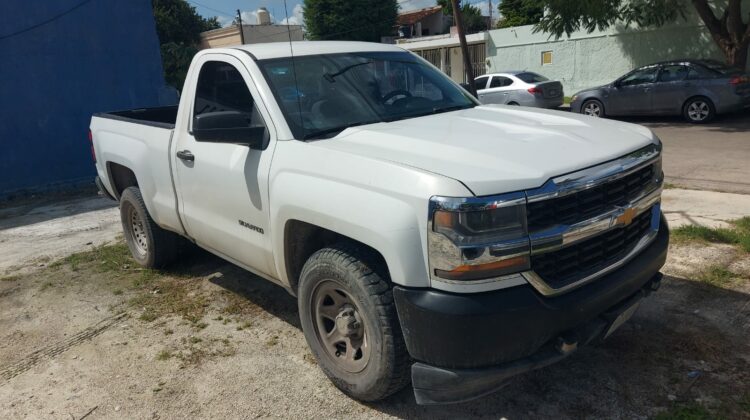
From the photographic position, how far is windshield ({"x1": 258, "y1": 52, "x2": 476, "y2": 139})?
3.53 m

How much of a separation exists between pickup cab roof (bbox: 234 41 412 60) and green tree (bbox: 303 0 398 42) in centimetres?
3985

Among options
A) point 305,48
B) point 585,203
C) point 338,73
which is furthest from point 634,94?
point 585,203

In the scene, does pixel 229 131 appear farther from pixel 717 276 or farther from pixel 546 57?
pixel 546 57

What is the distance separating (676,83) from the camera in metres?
14.2

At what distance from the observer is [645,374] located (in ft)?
10.7

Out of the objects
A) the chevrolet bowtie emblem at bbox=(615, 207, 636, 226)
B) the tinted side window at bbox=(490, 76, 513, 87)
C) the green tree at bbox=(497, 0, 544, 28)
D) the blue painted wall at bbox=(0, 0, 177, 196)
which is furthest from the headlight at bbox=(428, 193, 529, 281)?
the green tree at bbox=(497, 0, 544, 28)

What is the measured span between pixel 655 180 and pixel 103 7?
11412mm

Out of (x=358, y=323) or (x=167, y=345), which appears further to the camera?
(x=167, y=345)

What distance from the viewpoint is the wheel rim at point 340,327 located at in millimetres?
3043

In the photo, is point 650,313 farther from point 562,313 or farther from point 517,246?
point 517,246

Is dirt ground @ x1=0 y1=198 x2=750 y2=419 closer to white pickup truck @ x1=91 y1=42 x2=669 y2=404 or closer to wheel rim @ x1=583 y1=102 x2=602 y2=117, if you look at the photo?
white pickup truck @ x1=91 y1=42 x2=669 y2=404

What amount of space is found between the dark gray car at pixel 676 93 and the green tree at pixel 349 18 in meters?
29.5

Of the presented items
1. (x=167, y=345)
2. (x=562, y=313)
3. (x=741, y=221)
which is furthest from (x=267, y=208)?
(x=741, y=221)

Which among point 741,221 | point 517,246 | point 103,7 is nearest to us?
point 517,246
